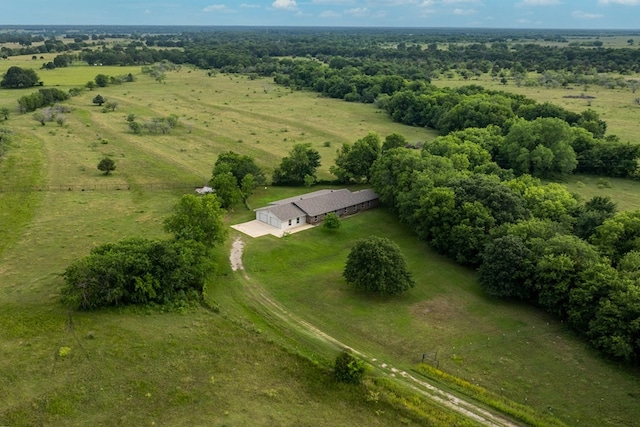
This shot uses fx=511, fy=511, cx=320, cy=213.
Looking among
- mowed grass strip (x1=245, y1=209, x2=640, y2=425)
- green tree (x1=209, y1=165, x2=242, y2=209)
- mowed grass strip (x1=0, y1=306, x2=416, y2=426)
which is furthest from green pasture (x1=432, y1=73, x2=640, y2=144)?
mowed grass strip (x1=0, y1=306, x2=416, y2=426)

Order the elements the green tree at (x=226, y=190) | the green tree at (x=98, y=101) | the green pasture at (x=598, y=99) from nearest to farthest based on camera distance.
A: the green tree at (x=226, y=190), the green pasture at (x=598, y=99), the green tree at (x=98, y=101)

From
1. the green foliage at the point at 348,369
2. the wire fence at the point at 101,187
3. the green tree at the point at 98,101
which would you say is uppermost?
the green tree at the point at 98,101

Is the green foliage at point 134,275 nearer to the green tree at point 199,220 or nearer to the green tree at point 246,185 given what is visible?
the green tree at point 199,220

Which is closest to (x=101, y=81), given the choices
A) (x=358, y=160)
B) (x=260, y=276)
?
(x=358, y=160)

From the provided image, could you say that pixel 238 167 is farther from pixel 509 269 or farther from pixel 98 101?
pixel 98 101

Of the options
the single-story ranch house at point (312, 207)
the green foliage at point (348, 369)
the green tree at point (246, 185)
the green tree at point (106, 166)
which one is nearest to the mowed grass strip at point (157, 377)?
the green foliage at point (348, 369)

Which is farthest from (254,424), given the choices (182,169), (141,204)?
(182,169)
